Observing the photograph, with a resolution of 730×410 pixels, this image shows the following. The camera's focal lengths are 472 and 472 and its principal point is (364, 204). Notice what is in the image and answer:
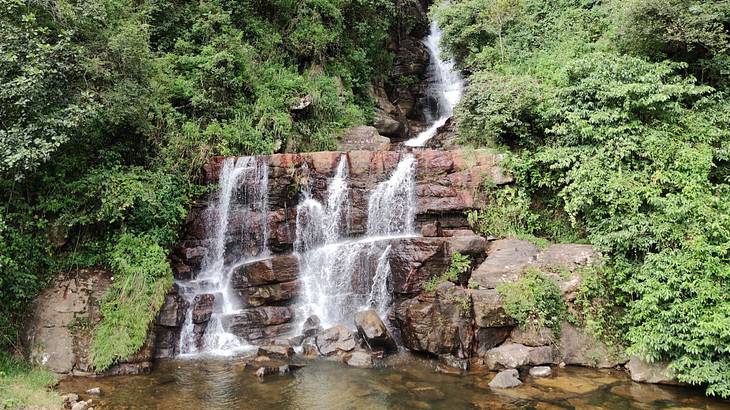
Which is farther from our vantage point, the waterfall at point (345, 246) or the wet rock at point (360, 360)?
the waterfall at point (345, 246)

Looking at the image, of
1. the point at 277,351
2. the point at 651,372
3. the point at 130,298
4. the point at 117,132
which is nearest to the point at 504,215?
the point at 651,372

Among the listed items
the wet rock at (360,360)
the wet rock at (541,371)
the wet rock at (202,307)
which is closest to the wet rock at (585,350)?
the wet rock at (541,371)

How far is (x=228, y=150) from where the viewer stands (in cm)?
1530

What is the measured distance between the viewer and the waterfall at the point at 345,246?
12391 millimetres

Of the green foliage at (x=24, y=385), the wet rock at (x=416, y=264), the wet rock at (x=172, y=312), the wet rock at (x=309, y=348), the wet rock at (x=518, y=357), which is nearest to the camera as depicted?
the green foliage at (x=24, y=385)

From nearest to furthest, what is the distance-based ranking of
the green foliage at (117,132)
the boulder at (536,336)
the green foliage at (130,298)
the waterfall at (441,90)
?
the green foliage at (117,132)
the green foliage at (130,298)
the boulder at (536,336)
the waterfall at (441,90)

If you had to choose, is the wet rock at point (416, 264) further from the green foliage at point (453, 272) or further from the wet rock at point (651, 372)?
the wet rock at point (651, 372)

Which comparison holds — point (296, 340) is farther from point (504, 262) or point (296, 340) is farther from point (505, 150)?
point (505, 150)

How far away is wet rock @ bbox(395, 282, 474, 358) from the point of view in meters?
10.4

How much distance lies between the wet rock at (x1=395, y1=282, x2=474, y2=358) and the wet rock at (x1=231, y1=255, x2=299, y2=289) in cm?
376

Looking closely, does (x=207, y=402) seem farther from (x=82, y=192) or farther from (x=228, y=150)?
(x=228, y=150)

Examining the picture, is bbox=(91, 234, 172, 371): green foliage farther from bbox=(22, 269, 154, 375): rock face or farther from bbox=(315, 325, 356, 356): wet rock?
bbox=(315, 325, 356, 356): wet rock

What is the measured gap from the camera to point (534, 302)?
1029cm

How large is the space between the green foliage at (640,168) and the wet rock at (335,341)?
4812mm
